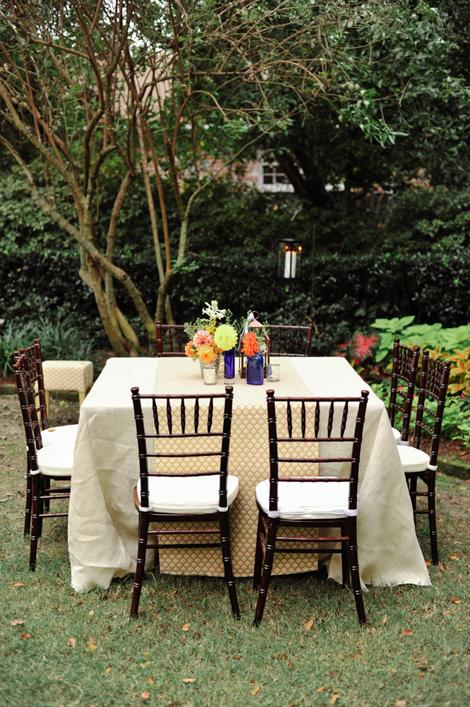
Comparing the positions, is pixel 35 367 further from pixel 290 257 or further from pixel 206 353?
pixel 290 257

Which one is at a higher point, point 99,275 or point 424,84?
point 424,84

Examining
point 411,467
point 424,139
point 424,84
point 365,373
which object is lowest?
point 365,373

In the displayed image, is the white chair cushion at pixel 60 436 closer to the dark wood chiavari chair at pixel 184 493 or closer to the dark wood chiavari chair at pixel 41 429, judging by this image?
the dark wood chiavari chair at pixel 41 429

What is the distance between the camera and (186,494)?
381cm

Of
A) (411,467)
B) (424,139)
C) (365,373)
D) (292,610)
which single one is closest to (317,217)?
(424,139)

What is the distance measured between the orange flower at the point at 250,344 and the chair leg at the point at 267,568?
1.09 meters

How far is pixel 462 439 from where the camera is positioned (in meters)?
6.41

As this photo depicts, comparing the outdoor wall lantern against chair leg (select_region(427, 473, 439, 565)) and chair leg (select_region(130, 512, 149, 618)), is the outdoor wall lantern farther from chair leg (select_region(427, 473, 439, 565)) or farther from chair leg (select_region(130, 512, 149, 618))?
chair leg (select_region(130, 512, 149, 618))

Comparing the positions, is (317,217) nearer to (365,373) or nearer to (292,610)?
(365,373)

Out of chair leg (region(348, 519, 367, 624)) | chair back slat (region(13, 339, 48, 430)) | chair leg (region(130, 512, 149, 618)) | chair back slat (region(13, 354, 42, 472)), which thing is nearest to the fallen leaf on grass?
chair leg (region(130, 512, 149, 618))

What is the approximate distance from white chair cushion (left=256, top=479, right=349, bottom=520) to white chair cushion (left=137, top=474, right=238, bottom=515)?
0.22 m

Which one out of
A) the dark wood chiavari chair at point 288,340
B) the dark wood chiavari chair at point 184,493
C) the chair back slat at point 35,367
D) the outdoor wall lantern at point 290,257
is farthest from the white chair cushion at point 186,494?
the outdoor wall lantern at point 290,257

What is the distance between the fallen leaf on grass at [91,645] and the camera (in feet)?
11.6

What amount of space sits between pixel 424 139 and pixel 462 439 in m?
3.41
